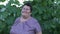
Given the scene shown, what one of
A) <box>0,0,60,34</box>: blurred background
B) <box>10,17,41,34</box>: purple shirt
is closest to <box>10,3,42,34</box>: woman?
<box>10,17,41,34</box>: purple shirt

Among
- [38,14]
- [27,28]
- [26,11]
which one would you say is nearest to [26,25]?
[27,28]

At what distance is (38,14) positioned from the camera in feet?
14.5

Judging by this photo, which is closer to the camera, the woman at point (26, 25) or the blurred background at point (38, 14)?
the woman at point (26, 25)

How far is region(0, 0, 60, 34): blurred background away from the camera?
4301 mm

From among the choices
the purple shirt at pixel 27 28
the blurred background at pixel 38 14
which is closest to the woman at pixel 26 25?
the purple shirt at pixel 27 28

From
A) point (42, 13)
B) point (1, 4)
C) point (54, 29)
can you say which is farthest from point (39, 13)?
point (1, 4)

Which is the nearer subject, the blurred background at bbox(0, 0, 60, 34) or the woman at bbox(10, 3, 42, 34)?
the woman at bbox(10, 3, 42, 34)

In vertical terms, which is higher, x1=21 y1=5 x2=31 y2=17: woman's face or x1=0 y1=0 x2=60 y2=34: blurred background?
x1=21 y1=5 x2=31 y2=17: woman's face

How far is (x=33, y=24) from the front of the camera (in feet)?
11.7

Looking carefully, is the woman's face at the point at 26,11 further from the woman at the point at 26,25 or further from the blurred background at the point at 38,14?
the blurred background at the point at 38,14

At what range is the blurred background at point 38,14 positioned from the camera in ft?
14.1

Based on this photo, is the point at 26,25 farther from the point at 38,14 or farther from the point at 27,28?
the point at 38,14

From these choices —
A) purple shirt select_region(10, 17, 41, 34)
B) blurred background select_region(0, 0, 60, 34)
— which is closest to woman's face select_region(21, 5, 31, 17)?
purple shirt select_region(10, 17, 41, 34)

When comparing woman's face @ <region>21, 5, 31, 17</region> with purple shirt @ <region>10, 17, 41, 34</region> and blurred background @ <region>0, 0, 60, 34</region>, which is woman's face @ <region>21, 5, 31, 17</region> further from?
blurred background @ <region>0, 0, 60, 34</region>
